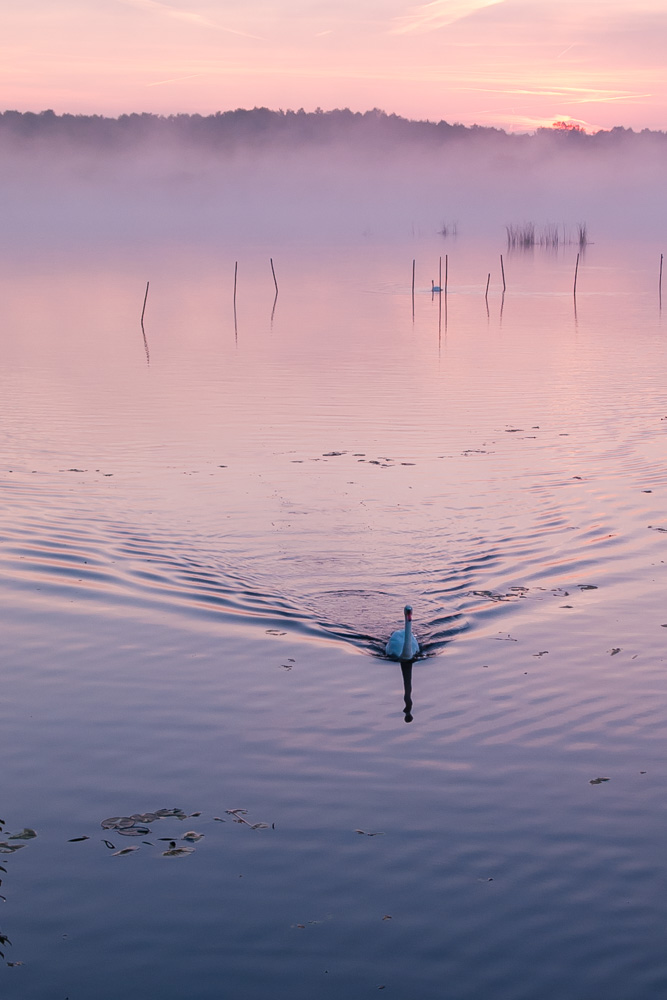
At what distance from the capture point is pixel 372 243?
118m

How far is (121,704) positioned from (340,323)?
113 ft

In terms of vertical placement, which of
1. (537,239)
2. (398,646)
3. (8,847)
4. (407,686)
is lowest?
(8,847)

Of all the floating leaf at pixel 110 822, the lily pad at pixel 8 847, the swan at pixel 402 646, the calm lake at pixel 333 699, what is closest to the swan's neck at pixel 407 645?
the swan at pixel 402 646

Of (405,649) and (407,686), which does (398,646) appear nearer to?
(405,649)

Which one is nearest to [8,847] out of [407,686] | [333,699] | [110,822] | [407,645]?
[110,822]

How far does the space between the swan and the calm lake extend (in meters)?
0.16

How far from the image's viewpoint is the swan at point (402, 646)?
11.0 meters

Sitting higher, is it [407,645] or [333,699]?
[407,645]

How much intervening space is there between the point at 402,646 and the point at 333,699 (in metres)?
1.07

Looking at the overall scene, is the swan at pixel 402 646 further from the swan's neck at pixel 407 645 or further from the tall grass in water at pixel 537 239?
the tall grass in water at pixel 537 239

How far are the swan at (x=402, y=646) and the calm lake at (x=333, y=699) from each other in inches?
6.1

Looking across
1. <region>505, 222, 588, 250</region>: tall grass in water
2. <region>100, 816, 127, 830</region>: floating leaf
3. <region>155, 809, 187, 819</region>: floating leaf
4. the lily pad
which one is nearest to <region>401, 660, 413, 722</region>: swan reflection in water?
<region>155, 809, 187, 819</region>: floating leaf

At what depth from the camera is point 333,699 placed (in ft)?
34.1

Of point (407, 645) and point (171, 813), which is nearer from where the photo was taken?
point (171, 813)
